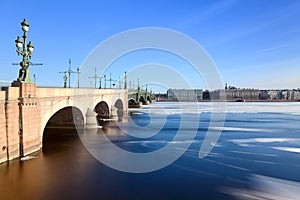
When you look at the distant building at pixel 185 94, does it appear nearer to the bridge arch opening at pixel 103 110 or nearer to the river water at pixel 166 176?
the bridge arch opening at pixel 103 110

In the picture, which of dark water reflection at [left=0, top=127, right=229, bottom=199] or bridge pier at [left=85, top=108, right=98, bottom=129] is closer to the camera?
dark water reflection at [left=0, top=127, right=229, bottom=199]

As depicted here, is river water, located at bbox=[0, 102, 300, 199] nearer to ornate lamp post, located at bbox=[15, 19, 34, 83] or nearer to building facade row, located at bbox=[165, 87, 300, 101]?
ornate lamp post, located at bbox=[15, 19, 34, 83]

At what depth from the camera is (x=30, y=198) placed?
30.7ft

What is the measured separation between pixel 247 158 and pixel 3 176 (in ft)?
38.7

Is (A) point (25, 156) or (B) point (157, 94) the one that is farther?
(B) point (157, 94)

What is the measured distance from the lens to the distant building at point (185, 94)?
490ft

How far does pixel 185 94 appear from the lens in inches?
6024

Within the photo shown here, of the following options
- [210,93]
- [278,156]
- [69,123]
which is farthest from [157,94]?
[278,156]

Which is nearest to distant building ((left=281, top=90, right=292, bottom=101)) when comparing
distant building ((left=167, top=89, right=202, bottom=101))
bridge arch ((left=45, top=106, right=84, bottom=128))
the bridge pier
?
distant building ((left=167, top=89, right=202, bottom=101))

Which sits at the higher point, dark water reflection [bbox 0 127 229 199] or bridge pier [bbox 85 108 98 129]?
bridge pier [bbox 85 108 98 129]

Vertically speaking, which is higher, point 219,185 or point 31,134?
point 31,134

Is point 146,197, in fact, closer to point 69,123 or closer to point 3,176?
point 3,176

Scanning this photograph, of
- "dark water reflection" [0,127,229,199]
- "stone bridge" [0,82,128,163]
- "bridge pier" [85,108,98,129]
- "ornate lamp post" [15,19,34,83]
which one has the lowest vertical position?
"dark water reflection" [0,127,229,199]

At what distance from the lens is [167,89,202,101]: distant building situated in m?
149
